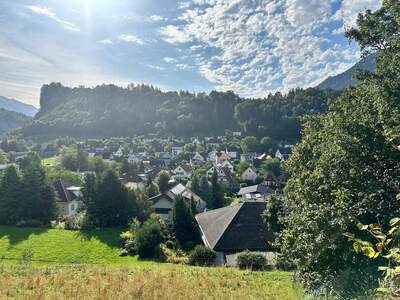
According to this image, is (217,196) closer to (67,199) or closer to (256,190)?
(256,190)

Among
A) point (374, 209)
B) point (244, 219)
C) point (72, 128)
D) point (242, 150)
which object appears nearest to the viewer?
point (374, 209)

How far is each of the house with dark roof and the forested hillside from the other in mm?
91907

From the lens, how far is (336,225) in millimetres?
11102

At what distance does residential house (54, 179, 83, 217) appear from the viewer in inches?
2079

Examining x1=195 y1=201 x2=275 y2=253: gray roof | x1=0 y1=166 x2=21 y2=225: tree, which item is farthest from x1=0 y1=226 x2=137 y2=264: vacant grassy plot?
x1=195 y1=201 x2=275 y2=253: gray roof

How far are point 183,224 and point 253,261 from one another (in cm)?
1251

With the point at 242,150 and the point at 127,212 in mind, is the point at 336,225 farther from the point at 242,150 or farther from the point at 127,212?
the point at 242,150

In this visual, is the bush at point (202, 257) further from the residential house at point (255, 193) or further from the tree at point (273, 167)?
the tree at point (273, 167)

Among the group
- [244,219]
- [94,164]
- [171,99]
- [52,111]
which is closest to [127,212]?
→ [244,219]

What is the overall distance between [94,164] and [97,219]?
44.2m

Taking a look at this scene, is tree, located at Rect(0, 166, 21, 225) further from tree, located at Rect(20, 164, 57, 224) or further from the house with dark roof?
the house with dark roof

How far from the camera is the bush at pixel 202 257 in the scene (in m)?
24.9

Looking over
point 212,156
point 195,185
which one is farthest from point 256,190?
point 212,156

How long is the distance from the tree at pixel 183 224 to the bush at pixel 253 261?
1080cm
